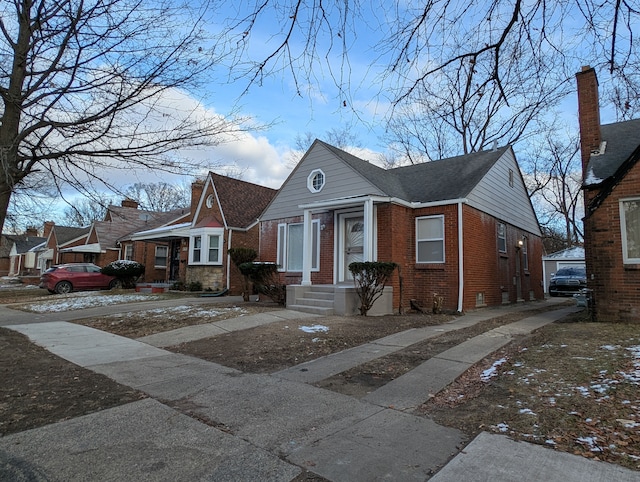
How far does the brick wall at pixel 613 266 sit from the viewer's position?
8516mm

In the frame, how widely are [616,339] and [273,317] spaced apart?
274 inches

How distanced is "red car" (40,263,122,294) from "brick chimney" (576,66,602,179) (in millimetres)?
21840

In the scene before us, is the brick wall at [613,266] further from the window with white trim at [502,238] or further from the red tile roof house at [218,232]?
the red tile roof house at [218,232]

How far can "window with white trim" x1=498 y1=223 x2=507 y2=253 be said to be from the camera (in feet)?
47.4

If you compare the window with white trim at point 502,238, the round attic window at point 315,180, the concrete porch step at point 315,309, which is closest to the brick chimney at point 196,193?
the round attic window at point 315,180

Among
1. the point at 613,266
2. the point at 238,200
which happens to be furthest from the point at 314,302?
the point at 238,200

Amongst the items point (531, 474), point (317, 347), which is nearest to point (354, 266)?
point (317, 347)

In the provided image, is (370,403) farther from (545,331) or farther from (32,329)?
(32,329)

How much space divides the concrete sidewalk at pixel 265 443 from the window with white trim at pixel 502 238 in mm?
10591

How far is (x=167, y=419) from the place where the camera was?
3850 mm

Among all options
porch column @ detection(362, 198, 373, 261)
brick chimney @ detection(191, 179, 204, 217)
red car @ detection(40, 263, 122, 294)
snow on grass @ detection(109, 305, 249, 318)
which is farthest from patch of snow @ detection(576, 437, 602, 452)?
red car @ detection(40, 263, 122, 294)

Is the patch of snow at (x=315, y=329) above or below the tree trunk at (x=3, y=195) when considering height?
below

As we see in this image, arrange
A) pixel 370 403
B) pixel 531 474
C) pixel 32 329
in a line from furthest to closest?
pixel 32 329 < pixel 370 403 < pixel 531 474

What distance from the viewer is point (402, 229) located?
12055 millimetres
